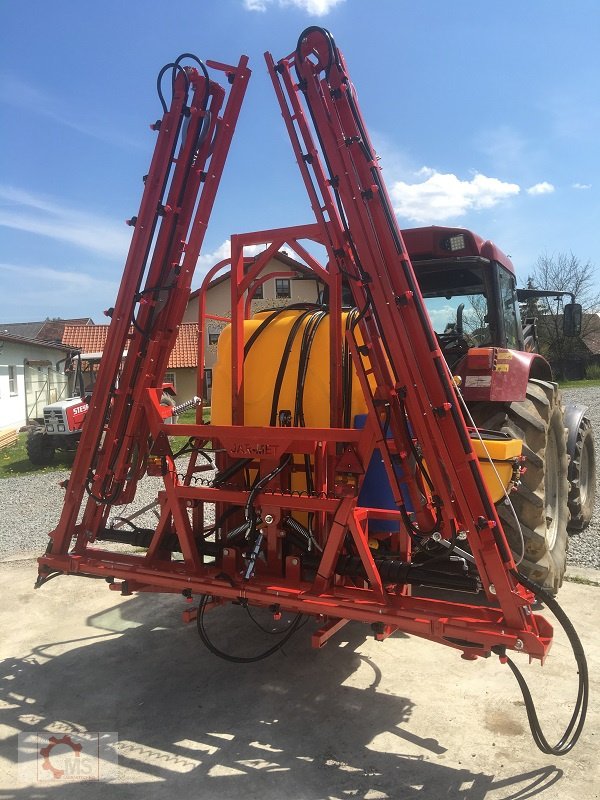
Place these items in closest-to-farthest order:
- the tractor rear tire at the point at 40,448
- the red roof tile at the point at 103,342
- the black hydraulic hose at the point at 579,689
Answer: the black hydraulic hose at the point at 579,689, the tractor rear tire at the point at 40,448, the red roof tile at the point at 103,342

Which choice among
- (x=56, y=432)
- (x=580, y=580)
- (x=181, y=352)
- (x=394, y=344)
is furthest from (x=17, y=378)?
(x=394, y=344)

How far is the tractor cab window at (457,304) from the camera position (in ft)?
14.9

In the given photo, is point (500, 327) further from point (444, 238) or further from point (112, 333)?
point (112, 333)

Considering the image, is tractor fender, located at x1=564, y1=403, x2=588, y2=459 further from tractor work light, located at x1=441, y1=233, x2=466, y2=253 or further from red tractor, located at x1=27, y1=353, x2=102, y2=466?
red tractor, located at x1=27, y1=353, x2=102, y2=466

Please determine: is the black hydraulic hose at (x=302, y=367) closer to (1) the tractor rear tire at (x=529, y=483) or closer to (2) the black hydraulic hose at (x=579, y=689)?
(1) the tractor rear tire at (x=529, y=483)

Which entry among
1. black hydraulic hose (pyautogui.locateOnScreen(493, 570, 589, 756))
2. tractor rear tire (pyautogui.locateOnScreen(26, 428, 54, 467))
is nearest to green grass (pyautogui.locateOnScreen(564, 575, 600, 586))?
black hydraulic hose (pyautogui.locateOnScreen(493, 570, 589, 756))

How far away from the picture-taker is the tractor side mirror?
5758mm

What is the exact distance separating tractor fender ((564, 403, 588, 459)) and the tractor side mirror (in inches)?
29.6

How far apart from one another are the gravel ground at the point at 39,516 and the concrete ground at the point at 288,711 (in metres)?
1.27

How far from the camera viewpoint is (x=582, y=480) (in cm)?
590

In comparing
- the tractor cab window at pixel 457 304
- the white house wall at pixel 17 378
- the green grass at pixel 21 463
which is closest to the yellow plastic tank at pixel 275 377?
the tractor cab window at pixel 457 304

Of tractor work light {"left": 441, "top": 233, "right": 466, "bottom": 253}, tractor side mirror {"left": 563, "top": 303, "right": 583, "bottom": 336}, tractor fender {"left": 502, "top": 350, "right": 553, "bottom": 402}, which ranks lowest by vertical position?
tractor fender {"left": 502, "top": 350, "right": 553, "bottom": 402}

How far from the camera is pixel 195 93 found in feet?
11.3

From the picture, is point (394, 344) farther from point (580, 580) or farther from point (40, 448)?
point (40, 448)
